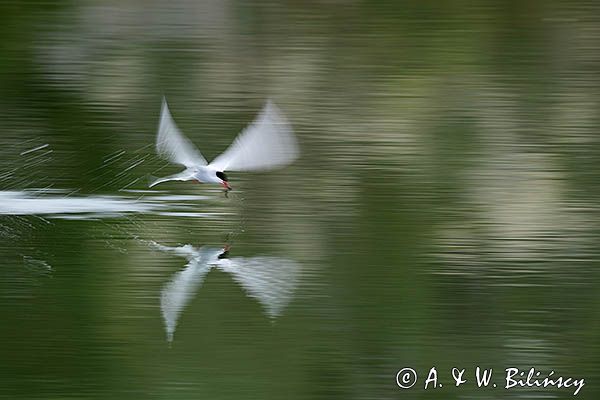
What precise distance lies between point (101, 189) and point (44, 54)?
35 centimetres

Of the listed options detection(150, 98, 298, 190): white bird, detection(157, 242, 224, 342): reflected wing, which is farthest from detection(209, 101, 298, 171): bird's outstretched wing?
detection(157, 242, 224, 342): reflected wing

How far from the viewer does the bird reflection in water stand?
6.77 feet

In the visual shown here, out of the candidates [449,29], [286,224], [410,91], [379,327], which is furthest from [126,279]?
[449,29]

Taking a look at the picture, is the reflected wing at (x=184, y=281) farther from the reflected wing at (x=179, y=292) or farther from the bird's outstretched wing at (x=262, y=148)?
the bird's outstretched wing at (x=262, y=148)

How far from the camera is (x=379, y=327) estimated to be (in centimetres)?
205

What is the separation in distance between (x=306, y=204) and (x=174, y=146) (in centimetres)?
29

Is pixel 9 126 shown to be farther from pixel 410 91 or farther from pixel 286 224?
pixel 410 91

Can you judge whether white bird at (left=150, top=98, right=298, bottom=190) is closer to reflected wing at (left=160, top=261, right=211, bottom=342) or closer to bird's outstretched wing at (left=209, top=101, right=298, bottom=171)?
bird's outstretched wing at (left=209, top=101, right=298, bottom=171)

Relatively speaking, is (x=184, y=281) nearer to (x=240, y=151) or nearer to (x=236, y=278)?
(x=236, y=278)

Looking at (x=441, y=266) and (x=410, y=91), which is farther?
(x=410, y=91)

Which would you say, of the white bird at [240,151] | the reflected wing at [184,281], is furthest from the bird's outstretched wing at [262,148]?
the reflected wing at [184,281]

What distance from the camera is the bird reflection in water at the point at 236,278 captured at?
2.06 meters

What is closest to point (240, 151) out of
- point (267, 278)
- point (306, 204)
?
point (306, 204)

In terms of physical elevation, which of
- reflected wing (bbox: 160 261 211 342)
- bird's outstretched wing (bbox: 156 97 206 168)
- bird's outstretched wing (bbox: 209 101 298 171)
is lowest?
reflected wing (bbox: 160 261 211 342)
